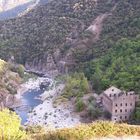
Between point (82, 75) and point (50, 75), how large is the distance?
2611cm

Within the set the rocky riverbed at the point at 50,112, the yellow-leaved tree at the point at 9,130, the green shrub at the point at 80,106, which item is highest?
the yellow-leaved tree at the point at 9,130

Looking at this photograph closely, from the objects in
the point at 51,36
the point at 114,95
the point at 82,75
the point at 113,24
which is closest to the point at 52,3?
the point at 51,36

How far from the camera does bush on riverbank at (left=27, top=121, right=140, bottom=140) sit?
36.0 metres

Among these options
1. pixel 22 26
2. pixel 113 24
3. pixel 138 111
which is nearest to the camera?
pixel 138 111

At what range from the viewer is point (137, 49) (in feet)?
327

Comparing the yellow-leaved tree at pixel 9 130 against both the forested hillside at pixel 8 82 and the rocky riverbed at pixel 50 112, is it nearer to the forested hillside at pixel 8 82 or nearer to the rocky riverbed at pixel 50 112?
the rocky riverbed at pixel 50 112

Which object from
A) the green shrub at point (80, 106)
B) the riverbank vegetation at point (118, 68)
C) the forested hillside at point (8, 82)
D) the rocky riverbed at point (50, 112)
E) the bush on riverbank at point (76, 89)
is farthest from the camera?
the forested hillside at point (8, 82)

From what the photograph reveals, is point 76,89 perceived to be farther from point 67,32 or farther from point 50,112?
point 67,32

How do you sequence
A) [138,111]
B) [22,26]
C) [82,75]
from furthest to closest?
[22,26] → [82,75] → [138,111]

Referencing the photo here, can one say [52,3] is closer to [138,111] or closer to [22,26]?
[22,26]

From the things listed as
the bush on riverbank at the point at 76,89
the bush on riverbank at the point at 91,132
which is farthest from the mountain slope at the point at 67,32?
the bush on riverbank at the point at 91,132

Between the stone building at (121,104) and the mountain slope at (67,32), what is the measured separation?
121 ft

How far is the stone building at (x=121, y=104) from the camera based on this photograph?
76500 mm

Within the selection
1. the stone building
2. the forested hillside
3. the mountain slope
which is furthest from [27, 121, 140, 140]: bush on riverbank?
the mountain slope
